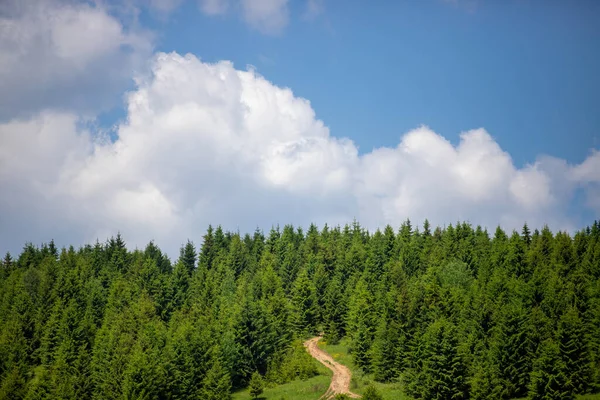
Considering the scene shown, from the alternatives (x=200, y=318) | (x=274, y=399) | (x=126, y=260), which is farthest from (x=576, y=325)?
(x=126, y=260)

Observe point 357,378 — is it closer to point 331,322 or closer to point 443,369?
point 443,369

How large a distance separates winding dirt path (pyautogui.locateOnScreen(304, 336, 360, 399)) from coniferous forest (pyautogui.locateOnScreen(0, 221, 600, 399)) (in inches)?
131

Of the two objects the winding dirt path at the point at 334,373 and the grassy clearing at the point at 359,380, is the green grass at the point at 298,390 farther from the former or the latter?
the grassy clearing at the point at 359,380

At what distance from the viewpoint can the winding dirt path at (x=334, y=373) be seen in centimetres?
7793

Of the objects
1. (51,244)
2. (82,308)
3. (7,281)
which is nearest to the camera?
(82,308)

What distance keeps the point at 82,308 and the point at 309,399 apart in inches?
2648

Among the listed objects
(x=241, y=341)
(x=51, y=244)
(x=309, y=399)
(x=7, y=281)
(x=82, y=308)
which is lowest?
(x=309, y=399)

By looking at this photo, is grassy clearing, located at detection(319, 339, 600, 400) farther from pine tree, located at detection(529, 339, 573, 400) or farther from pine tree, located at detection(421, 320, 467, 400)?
pine tree, located at detection(421, 320, 467, 400)

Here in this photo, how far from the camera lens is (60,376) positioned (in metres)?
84.9

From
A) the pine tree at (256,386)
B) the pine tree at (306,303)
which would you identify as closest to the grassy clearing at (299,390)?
the pine tree at (256,386)

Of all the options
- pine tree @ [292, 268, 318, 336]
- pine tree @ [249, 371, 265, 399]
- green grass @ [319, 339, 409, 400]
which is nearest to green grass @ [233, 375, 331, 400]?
pine tree @ [249, 371, 265, 399]

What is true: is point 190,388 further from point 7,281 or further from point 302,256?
point 7,281

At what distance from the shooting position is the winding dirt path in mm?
77925

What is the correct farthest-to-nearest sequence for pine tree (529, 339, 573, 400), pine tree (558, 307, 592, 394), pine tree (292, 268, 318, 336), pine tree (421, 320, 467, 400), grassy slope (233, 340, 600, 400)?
pine tree (292, 268, 318, 336) → grassy slope (233, 340, 600, 400) → pine tree (421, 320, 467, 400) → pine tree (558, 307, 592, 394) → pine tree (529, 339, 573, 400)
